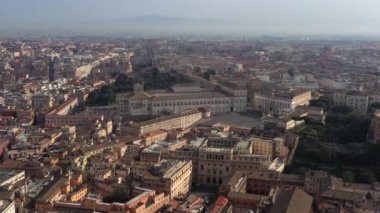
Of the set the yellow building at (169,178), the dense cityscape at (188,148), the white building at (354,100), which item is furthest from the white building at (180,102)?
the yellow building at (169,178)

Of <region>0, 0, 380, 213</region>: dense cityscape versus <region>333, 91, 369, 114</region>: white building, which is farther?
<region>333, 91, 369, 114</region>: white building

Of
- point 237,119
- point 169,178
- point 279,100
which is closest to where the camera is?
point 169,178

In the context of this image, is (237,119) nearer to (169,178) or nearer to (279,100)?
(279,100)

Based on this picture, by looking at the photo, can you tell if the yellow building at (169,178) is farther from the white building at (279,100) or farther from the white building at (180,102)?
the white building at (279,100)

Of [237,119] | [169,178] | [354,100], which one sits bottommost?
[237,119]

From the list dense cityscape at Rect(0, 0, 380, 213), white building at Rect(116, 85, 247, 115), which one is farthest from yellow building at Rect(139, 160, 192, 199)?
white building at Rect(116, 85, 247, 115)

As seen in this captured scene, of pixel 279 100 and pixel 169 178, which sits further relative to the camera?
pixel 279 100

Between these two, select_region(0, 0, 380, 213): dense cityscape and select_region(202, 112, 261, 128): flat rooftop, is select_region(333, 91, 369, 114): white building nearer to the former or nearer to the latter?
select_region(0, 0, 380, 213): dense cityscape

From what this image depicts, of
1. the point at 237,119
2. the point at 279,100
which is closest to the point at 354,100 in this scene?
the point at 279,100

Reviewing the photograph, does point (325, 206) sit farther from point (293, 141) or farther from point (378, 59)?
point (378, 59)

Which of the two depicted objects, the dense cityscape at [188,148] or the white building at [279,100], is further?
the white building at [279,100]

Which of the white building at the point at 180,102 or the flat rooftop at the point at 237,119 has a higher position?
the white building at the point at 180,102

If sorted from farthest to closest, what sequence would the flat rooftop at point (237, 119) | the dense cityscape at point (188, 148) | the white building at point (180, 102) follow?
the white building at point (180, 102) → the flat rooftop at point (237, 119) → the dense cityscape at point (188, 148)
